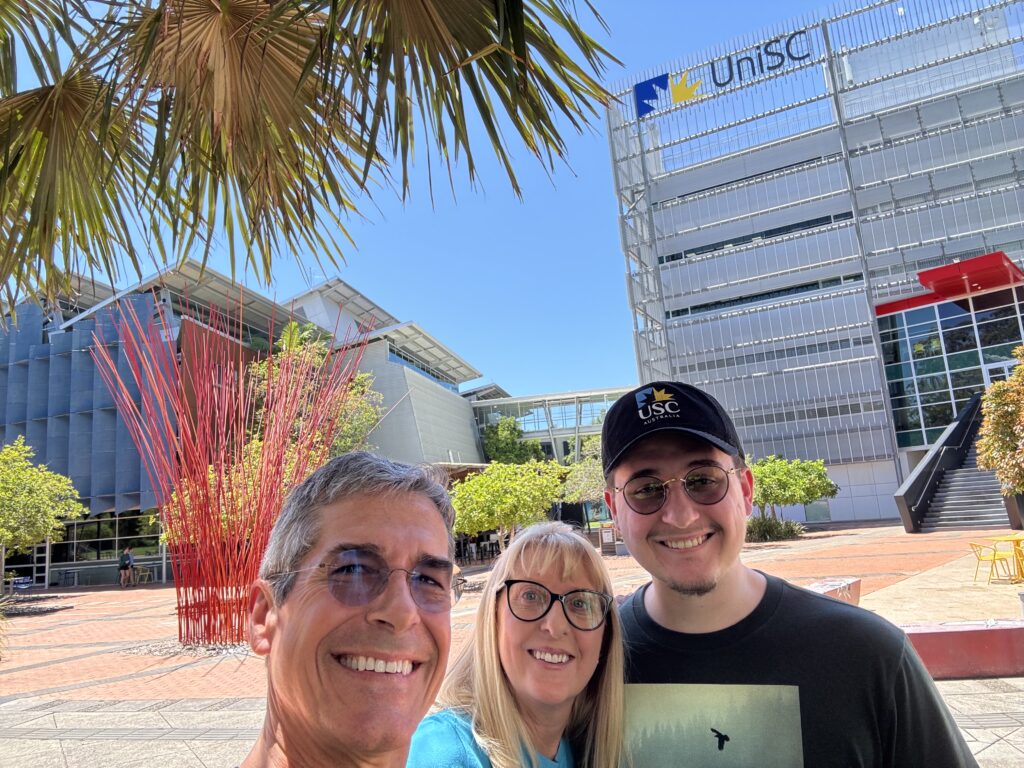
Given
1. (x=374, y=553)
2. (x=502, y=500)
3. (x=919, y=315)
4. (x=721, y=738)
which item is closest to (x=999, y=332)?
(x=919, y=315)

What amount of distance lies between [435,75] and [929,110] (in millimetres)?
44163

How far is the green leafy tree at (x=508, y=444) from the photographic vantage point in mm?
54344

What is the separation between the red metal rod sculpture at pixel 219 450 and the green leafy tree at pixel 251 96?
418 cm

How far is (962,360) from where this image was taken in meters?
31.6

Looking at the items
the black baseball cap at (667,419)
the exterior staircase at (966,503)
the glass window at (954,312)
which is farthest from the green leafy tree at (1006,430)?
the glass window at (954,312)

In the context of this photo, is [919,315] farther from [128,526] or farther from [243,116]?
[128,526]

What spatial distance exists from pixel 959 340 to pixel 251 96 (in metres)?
36.3

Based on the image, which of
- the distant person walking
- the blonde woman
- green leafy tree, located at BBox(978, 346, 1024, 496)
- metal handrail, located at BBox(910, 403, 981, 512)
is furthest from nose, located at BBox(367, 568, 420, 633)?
the distant person walking

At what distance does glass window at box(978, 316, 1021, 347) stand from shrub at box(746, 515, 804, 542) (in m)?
13.5

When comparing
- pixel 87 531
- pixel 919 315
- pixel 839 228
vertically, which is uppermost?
pixel 839 228

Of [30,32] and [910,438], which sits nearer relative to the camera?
[30,32]

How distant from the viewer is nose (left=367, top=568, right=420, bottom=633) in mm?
1269

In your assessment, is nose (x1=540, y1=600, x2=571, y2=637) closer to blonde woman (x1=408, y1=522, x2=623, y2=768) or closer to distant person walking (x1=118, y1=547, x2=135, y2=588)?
blonde woman (x1=408, y1=522, x2=623, y2=768)

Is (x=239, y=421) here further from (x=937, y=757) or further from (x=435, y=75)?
(x=937, y=757)
